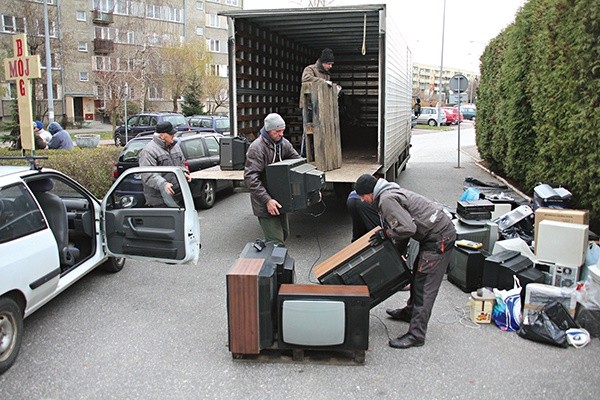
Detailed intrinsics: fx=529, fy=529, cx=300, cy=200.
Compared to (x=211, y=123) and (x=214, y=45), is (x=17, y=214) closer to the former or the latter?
(x=211, y=123)

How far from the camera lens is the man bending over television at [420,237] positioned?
4426 millimetres

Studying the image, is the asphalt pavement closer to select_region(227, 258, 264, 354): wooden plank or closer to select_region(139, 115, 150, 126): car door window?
select_region(227, 258, 264, 354): wooden plank

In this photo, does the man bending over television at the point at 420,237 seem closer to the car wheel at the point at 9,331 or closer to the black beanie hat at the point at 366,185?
the black beanie hat at the point at 366,185

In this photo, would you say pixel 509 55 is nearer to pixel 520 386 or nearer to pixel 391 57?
pixel 391 57

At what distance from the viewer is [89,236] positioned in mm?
5867

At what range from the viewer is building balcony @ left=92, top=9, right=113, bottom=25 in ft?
146

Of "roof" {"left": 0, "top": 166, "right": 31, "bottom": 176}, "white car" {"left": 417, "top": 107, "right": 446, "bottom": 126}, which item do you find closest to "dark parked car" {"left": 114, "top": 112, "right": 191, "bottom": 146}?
"roof" {"left": 0, "top": 166, "right": 31, "bottom": 176}

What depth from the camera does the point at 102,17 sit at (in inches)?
1757

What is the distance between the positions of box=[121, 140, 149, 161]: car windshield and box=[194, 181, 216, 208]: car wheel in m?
1.34

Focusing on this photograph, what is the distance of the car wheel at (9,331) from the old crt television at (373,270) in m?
2.54

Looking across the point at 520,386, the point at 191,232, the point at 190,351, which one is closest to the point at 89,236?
the point at 191,232

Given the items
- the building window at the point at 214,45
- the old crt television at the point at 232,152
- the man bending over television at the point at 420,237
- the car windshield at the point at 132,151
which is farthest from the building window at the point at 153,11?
the man bending over television at the point at 420,237

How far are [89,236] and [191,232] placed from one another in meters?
1.32

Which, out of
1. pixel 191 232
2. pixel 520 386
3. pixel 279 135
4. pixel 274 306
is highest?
pixel 279 135
